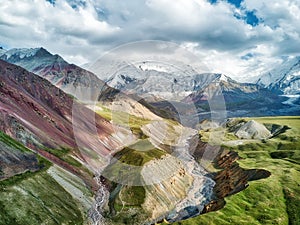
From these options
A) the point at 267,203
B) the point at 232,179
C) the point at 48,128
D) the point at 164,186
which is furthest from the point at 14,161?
the point at 232,179

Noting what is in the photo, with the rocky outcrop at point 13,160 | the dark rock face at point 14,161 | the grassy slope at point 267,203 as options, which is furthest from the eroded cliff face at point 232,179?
the rocky outcrop at point 13,160

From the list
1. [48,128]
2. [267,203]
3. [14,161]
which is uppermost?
[48,128]

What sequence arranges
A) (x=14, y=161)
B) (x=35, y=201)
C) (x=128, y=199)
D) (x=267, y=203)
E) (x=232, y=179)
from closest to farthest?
(x=35, y=201) → (x=14, y=161) → (x=267, y=203) → (x=128, y=199) → (x=232, y=179)

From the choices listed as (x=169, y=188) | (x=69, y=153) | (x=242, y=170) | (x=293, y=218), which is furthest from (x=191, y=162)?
(x=293, y=218)

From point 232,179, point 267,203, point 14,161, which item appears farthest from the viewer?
point 232,179

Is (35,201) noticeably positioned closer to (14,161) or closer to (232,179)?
(14,161)

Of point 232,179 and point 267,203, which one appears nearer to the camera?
point 267,203

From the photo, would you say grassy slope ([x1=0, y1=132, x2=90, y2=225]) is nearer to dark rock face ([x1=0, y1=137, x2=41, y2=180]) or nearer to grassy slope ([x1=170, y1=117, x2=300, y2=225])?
dark rock face ([x1=0, y1=137, x2=41, y2=180])

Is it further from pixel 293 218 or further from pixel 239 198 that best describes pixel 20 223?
pixel 293 218

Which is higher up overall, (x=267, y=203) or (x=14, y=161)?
(x=14, y=161)
